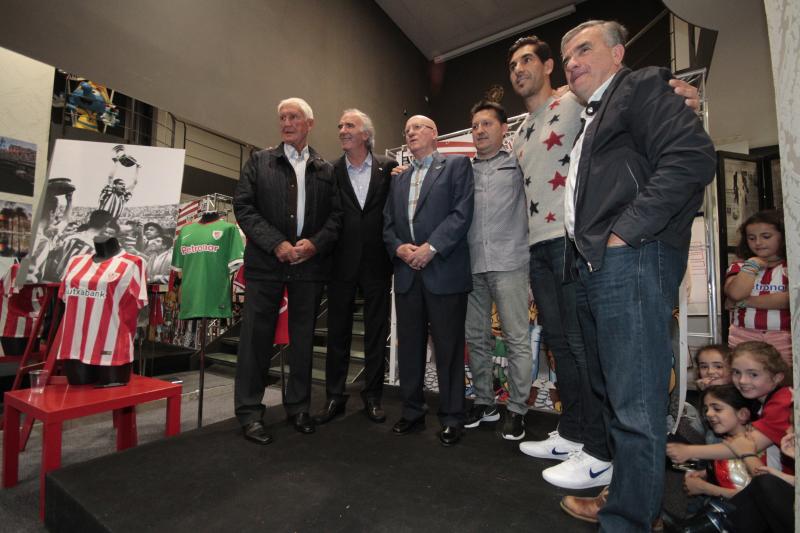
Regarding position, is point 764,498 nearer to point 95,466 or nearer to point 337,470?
point 337,470

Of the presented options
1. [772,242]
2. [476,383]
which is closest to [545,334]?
[476,383]

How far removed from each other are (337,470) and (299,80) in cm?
510

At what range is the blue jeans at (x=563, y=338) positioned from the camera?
61.4 inches

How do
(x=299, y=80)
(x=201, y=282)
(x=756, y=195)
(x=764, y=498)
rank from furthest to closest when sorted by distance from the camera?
1. (x=299, y=80)
2. (x=756, y=195)
3. (x=201, y=282)
4. (x=764, y=498)

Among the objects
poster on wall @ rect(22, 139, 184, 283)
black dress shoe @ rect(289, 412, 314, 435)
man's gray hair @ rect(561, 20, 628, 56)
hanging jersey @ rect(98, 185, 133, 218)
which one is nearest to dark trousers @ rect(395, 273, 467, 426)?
black dress shoe @ rect(289, 412, 314, 435)

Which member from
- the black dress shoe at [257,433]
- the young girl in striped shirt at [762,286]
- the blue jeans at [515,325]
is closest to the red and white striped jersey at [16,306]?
the black dress shoe at [257,433]

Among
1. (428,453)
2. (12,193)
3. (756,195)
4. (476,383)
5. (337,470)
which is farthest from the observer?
(756,195)

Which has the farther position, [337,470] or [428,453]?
[428,453]

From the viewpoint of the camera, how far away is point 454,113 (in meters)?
7.84

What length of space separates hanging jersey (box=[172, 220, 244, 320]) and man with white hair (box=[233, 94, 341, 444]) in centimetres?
68

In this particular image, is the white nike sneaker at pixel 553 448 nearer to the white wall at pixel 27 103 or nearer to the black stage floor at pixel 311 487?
the black stage floor at pixel 311 487

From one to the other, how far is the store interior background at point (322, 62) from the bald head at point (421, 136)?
1.33m

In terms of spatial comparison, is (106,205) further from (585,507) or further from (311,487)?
(585,507)

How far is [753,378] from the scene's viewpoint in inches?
63.4
